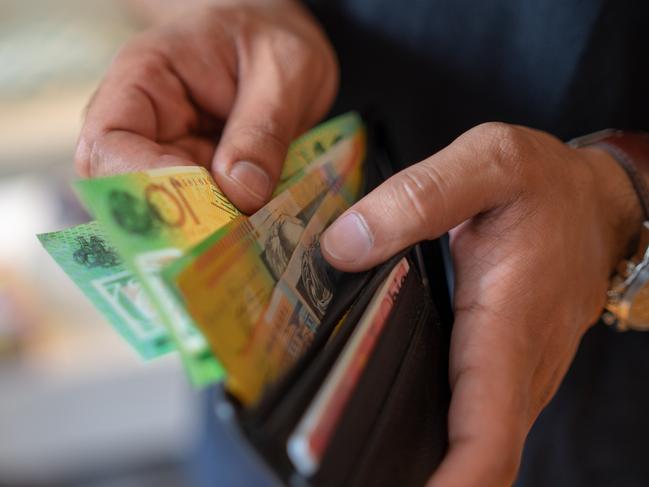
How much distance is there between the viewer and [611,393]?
0.76 metres

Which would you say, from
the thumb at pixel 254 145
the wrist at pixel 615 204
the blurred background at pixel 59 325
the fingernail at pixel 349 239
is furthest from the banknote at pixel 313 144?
the blurred background at pixel 59 325

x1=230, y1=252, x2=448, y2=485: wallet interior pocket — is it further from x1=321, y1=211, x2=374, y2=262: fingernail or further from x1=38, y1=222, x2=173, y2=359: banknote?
x1=38, y1=222, x2=173, y2=359: banknote

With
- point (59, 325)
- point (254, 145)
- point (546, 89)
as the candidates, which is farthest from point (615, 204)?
point (59, 325)

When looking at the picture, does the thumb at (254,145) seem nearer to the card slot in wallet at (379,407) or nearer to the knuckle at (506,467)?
the card slot in wallet at (379,407)

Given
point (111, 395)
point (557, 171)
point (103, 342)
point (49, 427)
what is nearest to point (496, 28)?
point (557, 171)

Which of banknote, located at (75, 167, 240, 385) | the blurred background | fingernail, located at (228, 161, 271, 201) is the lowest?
the blurred background

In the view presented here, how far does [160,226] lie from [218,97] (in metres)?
0.35

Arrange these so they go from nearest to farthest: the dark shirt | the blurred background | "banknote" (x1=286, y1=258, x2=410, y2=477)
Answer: "banknote" (x1=286, y1=258, x2=410, y2=477), the dark shirt, the blurred background

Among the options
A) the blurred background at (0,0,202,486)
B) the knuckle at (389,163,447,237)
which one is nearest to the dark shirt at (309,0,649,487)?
the knuckle at (389,163,447,237)

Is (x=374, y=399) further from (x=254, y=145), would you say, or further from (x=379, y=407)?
(x=254, y=145)

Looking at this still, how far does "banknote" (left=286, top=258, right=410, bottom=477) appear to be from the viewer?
334mm

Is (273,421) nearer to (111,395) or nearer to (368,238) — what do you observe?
(368,238)

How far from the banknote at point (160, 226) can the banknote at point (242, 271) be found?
0.01 m

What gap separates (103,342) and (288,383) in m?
1.49
